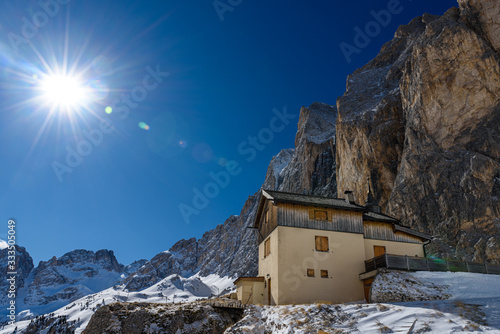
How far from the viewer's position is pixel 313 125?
144125 mm

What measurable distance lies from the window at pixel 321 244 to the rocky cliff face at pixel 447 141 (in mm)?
30576

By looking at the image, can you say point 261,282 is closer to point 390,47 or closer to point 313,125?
point 390,47

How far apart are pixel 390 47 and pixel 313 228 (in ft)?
342

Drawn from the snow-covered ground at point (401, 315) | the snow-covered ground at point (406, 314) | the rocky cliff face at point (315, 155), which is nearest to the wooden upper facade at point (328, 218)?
the snow-covered ground at point (406, 314)

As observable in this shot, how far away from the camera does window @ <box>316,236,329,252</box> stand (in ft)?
92.3

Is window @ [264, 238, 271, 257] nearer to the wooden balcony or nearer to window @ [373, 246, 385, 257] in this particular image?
the wooden balcony

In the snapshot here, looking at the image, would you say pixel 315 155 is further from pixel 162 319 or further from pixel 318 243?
pixel 162 319

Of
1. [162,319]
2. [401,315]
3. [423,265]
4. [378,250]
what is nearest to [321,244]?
[378,250]

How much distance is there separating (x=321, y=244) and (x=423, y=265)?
25.6 feet

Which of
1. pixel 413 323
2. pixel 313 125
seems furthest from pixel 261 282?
pixel 313 125

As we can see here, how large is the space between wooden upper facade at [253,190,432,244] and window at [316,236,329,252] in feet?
2.76

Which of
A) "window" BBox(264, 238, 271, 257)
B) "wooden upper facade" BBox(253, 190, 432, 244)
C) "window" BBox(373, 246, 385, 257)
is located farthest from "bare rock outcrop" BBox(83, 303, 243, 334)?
"window" BBox(373, 246, 385, 257)

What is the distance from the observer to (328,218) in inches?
1159

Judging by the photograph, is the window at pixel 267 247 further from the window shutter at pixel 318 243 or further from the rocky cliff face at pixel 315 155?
the rocky cliff face at pixel 315 155
